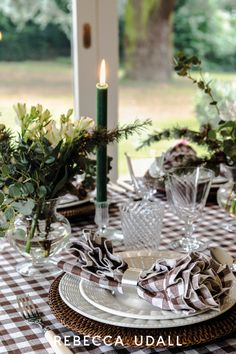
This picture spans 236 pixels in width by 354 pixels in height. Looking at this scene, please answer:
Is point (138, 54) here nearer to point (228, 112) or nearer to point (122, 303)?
point (228, 112)

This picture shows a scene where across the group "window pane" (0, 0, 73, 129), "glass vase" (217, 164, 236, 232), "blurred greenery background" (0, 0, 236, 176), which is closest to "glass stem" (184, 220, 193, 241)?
"glass vase" (217, 164, 236, 232)

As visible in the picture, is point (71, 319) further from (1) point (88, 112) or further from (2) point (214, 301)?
(1) point (88, 112)

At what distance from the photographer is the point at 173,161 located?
1.84 meters

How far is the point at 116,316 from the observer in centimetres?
108

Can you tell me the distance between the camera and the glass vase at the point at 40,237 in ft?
4.37

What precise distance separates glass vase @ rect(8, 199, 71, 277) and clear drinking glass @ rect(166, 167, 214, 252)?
28 centimetres

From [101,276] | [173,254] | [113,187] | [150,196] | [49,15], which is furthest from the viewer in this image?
[49,15]

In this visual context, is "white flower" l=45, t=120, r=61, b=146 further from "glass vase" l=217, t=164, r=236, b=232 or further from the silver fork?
"glass vase" l=217, t=164, r=236, b=232

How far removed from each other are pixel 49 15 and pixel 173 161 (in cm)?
107

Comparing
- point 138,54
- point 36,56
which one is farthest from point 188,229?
point 138,54

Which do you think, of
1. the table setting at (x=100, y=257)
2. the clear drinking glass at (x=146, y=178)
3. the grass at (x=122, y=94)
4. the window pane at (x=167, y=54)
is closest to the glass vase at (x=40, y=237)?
the table setting at (x=100, y=257)

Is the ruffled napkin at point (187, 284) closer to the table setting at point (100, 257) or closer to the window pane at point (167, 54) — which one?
the table setting at point (100, 257)

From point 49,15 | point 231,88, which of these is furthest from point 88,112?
point 231,88

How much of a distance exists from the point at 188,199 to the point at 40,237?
365mm
